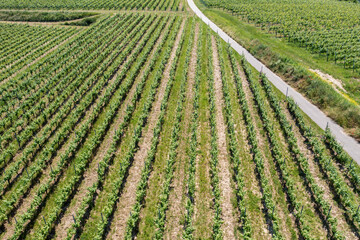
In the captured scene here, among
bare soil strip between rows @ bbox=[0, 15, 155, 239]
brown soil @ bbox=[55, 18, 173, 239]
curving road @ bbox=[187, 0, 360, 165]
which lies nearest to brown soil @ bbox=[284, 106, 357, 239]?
curving road @ bbox=[187, 0, 360, 165]

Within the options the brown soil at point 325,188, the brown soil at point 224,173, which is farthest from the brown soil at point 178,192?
the brown soil at point 325,188

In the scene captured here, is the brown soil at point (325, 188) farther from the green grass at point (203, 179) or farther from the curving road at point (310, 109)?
the green grass at point (203, 179)

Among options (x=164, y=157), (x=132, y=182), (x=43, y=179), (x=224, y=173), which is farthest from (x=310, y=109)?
(x=43, y=179)

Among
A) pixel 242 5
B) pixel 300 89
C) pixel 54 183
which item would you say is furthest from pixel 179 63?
pixel 242 5

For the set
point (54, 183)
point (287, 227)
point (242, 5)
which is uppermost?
point (242, 5)

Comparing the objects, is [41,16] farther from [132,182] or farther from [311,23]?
[311,23]

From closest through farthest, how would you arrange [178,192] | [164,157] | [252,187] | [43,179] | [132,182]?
[178,192]
[252,187]
[132,182]
[43,179]
[164,157]

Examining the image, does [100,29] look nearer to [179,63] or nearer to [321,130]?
[179,63]

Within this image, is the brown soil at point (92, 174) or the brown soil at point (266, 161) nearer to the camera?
the brown soil at point (266, 161)
